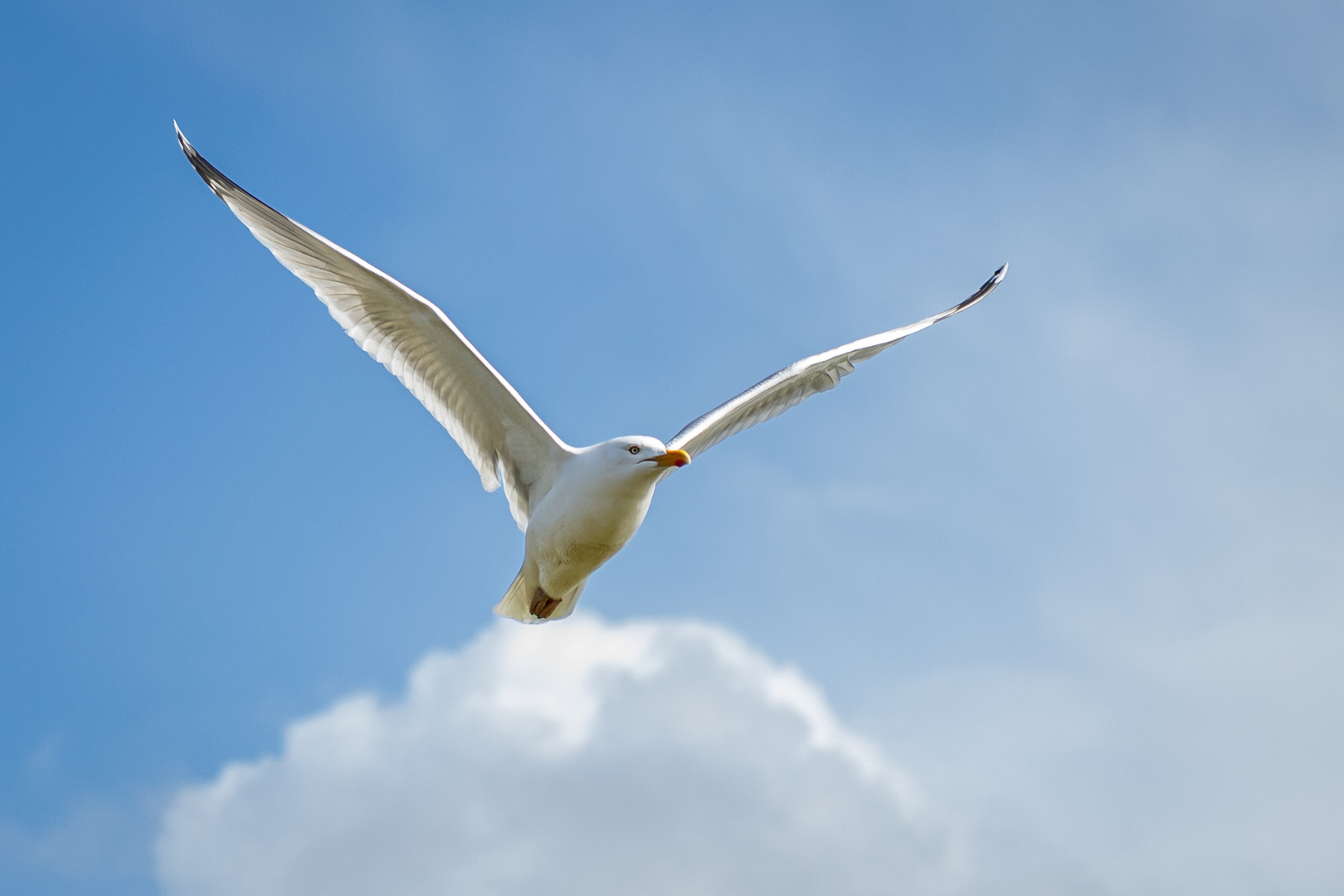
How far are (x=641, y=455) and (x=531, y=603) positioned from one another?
155cm

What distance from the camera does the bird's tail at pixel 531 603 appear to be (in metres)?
8.88

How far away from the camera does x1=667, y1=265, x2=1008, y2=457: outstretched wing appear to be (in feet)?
29.8

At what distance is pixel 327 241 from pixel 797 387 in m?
3.52

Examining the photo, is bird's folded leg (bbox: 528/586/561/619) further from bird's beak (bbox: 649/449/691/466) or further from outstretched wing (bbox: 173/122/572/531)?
bird's beak (bbox: 649/449/691/466)

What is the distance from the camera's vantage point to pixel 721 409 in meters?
8.98

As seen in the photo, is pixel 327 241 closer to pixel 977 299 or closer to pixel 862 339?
pixel 862 339

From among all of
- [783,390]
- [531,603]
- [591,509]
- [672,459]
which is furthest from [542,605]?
[783,390]

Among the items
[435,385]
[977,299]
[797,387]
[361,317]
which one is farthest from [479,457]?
[977,299]

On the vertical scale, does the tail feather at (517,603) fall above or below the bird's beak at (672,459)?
below

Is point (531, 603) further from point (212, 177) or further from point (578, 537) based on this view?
point (212, 177)

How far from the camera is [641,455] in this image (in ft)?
26.3

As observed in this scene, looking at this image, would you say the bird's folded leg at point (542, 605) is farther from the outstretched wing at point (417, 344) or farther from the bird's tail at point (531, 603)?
the outstretched wing at point (417, 344)

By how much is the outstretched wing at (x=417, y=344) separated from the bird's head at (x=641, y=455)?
0.58 m

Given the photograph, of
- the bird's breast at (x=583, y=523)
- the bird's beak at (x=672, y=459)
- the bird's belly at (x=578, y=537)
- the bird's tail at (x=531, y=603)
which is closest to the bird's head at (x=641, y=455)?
the bird's beak at (x=672, y=459)
